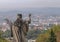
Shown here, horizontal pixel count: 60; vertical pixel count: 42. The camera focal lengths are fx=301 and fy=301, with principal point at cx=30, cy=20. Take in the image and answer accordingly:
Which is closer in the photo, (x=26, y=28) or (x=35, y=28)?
(x=26, y=28)

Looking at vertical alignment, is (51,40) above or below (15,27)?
below

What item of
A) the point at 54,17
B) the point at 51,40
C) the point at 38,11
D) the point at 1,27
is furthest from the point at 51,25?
the point at 51,40

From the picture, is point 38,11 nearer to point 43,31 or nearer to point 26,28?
point 43,31

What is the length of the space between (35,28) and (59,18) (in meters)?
1.52

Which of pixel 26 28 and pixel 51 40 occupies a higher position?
pixel 26 28

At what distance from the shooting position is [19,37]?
247 inches

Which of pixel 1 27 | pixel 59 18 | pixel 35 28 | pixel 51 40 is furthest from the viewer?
pixel 59 18

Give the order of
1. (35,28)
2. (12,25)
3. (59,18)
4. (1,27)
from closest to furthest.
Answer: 1. (12,25)
2. (1,27)
3. (35,28)
4. (59,18)

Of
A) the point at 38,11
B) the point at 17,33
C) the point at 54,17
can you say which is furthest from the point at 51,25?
the point at 17,33

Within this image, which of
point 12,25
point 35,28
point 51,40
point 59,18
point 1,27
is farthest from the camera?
point 59,18

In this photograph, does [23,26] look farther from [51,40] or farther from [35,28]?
[35,28]

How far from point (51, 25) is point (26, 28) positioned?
7.31 metres

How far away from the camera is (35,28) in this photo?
13.0m

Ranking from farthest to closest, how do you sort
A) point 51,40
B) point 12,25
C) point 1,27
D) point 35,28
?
1. point 35,28
2. point 1,27
3. point 51,40
4. point 12,25
